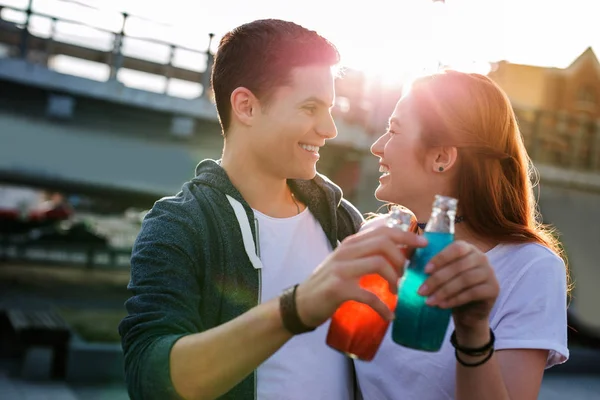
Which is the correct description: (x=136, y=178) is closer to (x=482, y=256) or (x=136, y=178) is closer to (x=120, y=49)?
(x=120, y=49)

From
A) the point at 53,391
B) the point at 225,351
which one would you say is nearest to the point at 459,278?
the point at 225,351

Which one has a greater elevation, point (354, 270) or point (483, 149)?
point (483, 149)

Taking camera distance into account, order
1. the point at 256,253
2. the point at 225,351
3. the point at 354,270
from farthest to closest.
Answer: the point at 256,253
the point at 225,351
the point at 354,270

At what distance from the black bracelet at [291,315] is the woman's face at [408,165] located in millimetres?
1039

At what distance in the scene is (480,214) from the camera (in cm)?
237

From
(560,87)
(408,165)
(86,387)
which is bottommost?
(86,387)

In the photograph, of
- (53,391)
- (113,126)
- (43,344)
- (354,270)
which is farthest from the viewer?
(113,126)

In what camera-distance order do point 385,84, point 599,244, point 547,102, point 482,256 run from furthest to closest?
1. point 547,102
2. point 599,244
3. point 385,84
4. point 482,256

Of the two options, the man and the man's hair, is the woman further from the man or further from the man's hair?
the man's hair

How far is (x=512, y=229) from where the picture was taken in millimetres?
2348

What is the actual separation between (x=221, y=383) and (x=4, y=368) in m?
11.3

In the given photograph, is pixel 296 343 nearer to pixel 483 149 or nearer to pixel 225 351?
pixel 225 351

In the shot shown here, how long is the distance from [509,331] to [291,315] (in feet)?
2.81

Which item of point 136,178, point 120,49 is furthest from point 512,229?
point 136,178
